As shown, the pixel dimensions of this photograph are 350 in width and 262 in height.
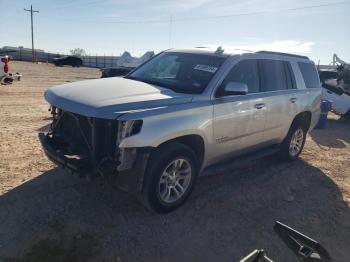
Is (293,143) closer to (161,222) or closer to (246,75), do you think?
(246,75)

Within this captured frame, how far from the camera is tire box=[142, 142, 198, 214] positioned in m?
3.85

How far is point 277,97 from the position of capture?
18.6 ft

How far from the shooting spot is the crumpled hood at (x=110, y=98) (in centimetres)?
358

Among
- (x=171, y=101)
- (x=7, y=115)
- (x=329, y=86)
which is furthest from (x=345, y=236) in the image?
(x=329, y=86)

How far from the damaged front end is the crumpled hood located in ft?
0.52

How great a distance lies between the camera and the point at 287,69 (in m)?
Result: 6.18

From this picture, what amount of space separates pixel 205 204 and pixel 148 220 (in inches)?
35.5

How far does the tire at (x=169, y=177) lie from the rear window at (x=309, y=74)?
3553mm

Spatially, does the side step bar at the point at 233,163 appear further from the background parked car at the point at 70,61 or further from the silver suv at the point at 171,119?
the background parked car at the point at 70,61

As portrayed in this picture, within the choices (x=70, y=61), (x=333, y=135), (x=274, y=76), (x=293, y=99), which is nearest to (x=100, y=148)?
(x=274, y=76)

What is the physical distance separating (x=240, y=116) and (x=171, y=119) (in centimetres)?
138

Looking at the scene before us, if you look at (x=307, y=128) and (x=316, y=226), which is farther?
(x=307, y=128)

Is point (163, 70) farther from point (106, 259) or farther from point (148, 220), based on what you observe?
point (106, 259)

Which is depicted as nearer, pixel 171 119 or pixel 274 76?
pixel 171 119
